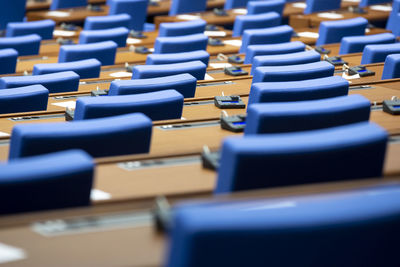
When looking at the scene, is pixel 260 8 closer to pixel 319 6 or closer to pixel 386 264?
pixel 319 6

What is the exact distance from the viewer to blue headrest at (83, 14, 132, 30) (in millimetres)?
3796

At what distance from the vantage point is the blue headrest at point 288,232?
Answer: 0.67 m

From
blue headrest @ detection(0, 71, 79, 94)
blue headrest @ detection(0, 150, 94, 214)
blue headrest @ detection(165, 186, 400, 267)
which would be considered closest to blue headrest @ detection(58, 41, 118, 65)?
blue headrest @ detection(0, 71, 79, 94)

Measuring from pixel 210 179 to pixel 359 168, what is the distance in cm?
25

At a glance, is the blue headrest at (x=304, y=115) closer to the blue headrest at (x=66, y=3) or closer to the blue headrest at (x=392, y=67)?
the blue headrest at (x=392, y=67)

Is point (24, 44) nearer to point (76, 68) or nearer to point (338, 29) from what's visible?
point (76, 68)

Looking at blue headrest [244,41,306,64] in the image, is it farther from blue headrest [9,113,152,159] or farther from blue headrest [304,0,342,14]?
blue headrest [304,0,342,14]

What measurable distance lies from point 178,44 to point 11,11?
204 centimetres

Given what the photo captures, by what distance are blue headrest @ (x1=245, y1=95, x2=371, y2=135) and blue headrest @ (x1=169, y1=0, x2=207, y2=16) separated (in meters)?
3.62

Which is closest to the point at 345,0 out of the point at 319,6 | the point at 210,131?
the point at 319,6

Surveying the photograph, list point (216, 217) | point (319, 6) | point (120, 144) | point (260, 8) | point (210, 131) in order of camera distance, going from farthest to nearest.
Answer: point (319, 6), point (260, 8), point (210, 131), point (120, 144), point (216, 217)

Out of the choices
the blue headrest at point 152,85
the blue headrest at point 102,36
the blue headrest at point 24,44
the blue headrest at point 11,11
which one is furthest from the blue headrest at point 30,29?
the blue headrest at point 152,85

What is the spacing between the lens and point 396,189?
0.78 m

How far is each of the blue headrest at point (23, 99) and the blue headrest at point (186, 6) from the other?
2973 mm
